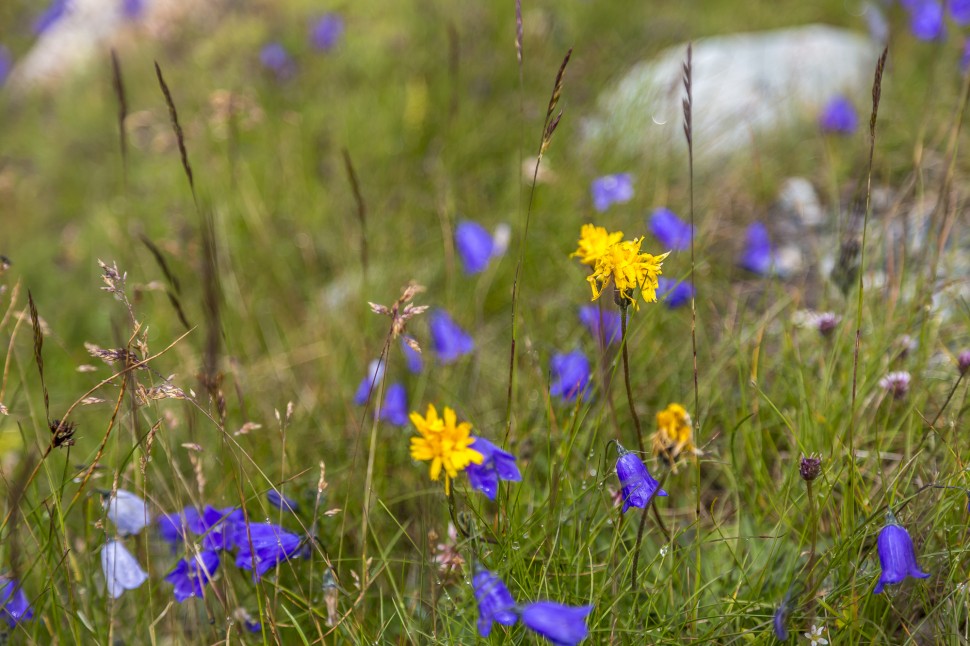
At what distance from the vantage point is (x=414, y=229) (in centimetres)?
355

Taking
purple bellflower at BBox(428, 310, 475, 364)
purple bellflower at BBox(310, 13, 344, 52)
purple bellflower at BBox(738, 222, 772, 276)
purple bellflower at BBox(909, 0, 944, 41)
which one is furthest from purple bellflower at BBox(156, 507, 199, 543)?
purple bellflower at BBox(909, 0, 944, 41)

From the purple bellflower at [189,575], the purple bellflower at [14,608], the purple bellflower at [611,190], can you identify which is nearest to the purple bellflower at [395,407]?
the purple bellflower at [189,575]

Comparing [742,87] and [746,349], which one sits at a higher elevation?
[742,87]

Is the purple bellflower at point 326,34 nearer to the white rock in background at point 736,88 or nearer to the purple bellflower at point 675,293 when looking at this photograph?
the white rock in background at point 736,88

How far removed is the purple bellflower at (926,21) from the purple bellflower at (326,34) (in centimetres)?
315

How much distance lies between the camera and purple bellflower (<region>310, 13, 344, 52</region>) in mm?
4789

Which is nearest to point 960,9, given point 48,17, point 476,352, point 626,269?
point 476,352

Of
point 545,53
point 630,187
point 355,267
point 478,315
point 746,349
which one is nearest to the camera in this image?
point 746,349

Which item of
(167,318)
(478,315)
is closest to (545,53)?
(478,315)

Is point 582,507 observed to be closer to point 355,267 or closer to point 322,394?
point 322,394

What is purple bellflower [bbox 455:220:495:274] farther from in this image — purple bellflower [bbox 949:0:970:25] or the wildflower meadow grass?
purple bellflower [bbox 949:0:970:25]

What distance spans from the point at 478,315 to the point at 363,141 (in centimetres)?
154

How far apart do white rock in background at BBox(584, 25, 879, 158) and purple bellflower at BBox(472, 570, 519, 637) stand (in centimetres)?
264

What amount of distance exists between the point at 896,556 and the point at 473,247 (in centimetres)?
195
